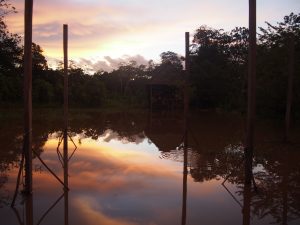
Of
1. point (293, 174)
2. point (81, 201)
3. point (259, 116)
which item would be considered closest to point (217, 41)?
point (259, 116)

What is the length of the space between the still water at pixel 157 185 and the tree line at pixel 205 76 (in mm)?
7784

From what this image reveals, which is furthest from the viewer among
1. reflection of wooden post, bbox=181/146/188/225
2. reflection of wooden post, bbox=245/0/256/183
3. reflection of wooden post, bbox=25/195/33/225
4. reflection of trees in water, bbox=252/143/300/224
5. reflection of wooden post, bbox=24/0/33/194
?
reflection of wooden post, bbox=245/0/256/183

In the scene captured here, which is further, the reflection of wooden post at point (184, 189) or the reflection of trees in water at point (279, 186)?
the reflection of trees in water at point (279, 186)

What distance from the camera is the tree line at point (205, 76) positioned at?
925 inches

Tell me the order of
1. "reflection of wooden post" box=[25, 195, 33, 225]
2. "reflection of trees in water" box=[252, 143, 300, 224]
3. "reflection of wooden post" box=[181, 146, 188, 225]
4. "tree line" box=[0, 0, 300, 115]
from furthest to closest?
1. "tree line" box=[0, 0, 300, 115]
2. "reflection of trees in water" box=[252, 143, 300, 224]
3. "reflection of wooden post" box=[181, 146, 188, 225]
4. "reflection of wooden post" box=[25, 195, 33, 225]

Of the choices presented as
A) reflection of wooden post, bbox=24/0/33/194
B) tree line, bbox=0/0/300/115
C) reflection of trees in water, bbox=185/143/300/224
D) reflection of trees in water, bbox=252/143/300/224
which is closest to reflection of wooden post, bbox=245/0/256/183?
reflection of trees in water, bbox=185/143/300/224

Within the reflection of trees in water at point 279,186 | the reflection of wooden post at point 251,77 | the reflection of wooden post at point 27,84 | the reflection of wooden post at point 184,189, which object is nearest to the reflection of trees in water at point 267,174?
the reflection of trees in water at point 279,186

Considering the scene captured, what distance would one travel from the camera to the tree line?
2348cm

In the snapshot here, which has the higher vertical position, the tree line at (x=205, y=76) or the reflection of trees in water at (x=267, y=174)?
the tree line at (x=205, y=76)

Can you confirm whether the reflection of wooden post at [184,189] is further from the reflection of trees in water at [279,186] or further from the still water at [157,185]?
the reflection of trees in water at [279,186]

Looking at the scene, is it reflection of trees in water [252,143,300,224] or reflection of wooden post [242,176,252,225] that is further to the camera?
reflection of trees in water [252,143,300,224]

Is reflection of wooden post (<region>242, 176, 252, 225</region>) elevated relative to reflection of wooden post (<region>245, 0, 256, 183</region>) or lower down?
lower down

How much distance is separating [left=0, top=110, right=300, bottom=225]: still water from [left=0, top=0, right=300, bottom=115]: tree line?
7784 millimetres

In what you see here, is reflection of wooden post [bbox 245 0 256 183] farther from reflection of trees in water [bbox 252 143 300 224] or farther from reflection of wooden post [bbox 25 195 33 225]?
reflection of wooden post [bbox 25 195 33 225]
